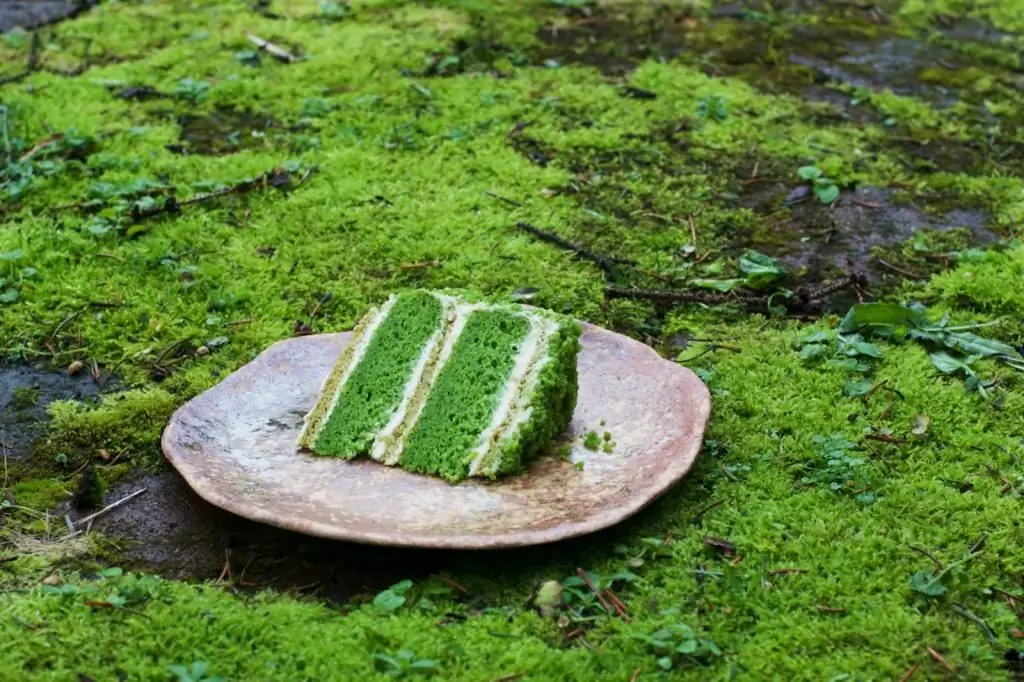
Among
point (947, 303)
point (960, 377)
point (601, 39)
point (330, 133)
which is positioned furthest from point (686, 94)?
point (960, 377)

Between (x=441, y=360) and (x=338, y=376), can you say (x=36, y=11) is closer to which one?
(x=338, y=376)

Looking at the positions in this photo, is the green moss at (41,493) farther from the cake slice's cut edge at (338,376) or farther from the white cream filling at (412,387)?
the white cream filling at (412,387)

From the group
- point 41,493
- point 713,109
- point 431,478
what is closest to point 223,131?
point 713,109

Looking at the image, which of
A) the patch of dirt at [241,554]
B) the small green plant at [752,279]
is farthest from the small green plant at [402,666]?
the small green plant at [752,279]

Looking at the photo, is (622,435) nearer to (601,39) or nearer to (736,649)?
(736,649)

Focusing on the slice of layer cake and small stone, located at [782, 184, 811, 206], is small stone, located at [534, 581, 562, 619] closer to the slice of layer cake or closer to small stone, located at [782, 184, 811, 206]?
the slice of layer cake

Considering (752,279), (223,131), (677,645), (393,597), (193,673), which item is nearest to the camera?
(193,673)
